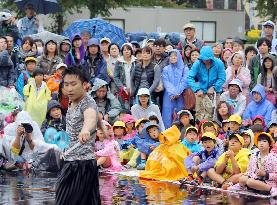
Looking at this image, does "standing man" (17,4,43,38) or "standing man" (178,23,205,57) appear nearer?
"standing man" (178,23,205,57)

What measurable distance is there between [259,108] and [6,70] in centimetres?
519

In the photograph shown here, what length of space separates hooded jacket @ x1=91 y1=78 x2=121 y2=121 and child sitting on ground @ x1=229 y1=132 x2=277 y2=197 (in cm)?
490

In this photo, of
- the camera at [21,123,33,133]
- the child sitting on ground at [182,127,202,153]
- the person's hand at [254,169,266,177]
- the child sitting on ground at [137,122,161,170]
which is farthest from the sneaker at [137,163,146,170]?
the person's hand at [254,169,266,177]

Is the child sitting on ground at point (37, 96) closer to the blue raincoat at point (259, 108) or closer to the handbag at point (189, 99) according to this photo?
the handbag at point (189, 99)

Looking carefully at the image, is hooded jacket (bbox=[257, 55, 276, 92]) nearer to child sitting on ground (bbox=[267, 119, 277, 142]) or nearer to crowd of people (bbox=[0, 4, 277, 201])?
crowd of people (bbox=[0, 4, 277, 201])

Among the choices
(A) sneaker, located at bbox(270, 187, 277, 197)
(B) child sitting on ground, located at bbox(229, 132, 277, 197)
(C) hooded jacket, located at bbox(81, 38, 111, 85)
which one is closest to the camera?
(A) sneaker, located at bbox(270, 187, 277, 197)

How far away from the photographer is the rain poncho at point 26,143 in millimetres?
16578

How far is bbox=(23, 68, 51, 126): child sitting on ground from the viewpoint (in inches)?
714

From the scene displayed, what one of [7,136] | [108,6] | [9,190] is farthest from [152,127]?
[108,6]

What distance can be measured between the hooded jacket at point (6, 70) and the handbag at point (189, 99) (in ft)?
11.5

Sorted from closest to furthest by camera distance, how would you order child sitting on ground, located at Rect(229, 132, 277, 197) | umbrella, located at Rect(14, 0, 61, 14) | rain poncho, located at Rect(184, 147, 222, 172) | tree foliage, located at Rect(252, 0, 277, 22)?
child sitting on ground, located at Rect(229, 132, 277, 197)
rain poncho, located at Rect(184, 147, 222, 172)
umbrella, located at Rect(14, 0, 61, 14)
tree foliage, located at Rect(252, 0, 277, 22)

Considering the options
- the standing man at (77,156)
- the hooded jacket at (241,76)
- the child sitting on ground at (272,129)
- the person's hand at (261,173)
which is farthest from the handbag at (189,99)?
the standing man at (77,156)

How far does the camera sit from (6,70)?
61.9ft

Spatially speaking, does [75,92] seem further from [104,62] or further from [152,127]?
[104,62]
